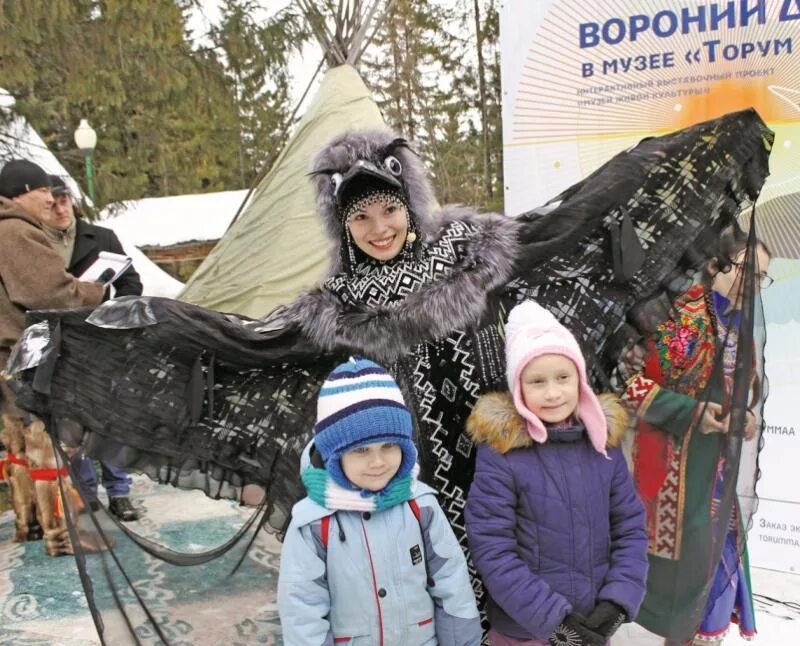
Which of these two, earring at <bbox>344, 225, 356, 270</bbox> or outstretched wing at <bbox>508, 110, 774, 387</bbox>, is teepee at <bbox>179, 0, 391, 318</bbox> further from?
outstretched wing at <bbox>508, 110, 774, 387</bbox>

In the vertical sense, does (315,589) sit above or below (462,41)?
below

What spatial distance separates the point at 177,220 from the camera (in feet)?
46.3

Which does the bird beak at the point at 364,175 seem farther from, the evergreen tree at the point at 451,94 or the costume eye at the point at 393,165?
the evergreen tree at the point at 451,94

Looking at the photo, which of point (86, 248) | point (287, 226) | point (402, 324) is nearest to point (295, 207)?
point (287, 226)

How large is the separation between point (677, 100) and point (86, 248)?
2.91 metres

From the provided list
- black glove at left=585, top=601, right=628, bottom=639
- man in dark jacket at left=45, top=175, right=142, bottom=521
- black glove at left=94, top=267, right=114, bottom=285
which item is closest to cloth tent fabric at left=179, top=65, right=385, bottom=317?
man in dark jacket at left=45, top=175, right=142, bottom=521

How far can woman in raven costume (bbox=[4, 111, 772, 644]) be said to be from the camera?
2.00m

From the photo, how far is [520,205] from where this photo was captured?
3.53 metres

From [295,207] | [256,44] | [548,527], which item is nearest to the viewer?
[548,527]

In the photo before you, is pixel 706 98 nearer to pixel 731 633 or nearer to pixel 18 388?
pixel 731 633

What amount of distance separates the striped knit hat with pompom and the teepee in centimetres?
371

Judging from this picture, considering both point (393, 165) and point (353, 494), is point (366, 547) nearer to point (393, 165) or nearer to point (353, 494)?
point (353, 494)

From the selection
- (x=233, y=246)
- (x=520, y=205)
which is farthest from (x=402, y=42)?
(x=520, y=205)

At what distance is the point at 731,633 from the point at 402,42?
41.4 feet
